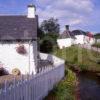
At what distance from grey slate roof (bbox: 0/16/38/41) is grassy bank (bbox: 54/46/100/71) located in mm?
20800

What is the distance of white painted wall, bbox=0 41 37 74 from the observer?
2472 cm

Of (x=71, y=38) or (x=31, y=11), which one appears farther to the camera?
(x=71, y=38)

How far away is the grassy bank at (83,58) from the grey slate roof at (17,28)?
2080 cm

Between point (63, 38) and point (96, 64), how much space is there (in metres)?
36.0

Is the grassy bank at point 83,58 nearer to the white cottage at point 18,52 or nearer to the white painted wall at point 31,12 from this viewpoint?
the white painted wall at point 31,12

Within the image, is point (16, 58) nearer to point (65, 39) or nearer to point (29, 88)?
point (29, 88)

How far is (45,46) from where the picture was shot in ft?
175

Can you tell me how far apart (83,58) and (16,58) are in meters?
30.9

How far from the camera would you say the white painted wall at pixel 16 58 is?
24719 mm

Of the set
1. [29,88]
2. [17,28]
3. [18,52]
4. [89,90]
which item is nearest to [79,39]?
[17,28]

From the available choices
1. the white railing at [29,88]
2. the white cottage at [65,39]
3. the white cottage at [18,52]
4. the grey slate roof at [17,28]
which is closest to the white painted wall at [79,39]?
the white cottage at [65,39]

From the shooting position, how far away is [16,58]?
24891mm

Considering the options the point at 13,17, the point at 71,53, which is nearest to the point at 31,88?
the point at 13,17

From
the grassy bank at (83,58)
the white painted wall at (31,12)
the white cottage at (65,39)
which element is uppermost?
the white painted wall at (31,12)
